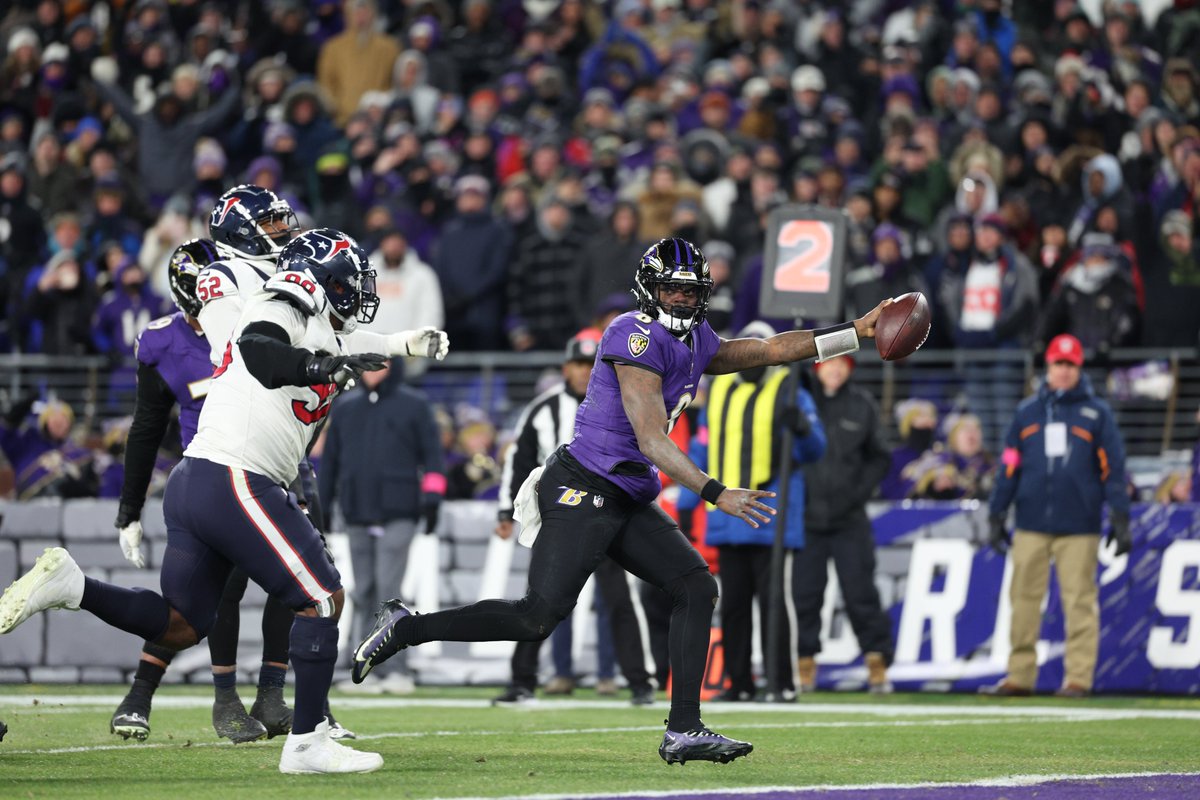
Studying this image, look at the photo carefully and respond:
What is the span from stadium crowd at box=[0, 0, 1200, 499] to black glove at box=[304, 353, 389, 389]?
22.6 feet

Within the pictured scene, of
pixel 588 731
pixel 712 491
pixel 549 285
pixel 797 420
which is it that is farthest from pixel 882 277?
pixel 712 491

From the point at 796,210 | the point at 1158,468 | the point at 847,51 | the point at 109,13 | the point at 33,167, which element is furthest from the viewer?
the point at 109,13

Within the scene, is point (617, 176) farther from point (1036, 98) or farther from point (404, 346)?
point (404, 346)

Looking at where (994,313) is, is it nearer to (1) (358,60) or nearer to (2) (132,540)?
(2) (132,540)

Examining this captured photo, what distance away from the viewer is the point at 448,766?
753 centimetres

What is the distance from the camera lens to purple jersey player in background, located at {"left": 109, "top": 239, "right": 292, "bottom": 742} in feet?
28.6

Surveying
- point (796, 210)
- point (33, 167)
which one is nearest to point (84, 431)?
point (33, 167)

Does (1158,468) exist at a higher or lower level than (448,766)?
higher

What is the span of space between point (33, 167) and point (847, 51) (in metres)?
8.29

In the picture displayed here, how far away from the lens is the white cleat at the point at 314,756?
283 inches

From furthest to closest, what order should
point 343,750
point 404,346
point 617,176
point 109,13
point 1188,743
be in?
point 109,13 → point 617,176 → point 1188,743 → point 404,346 → point 343,750

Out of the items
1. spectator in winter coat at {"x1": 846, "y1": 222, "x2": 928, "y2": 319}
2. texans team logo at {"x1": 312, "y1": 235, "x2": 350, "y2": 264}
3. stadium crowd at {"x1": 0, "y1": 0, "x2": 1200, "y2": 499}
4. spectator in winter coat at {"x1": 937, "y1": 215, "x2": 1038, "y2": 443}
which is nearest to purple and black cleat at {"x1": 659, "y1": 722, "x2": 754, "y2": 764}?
texans team logo at {"x1": 312, "y1": 235, "x2": 350, "y2": 264}

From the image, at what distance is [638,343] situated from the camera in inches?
299

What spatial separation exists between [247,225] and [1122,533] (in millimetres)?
6396
